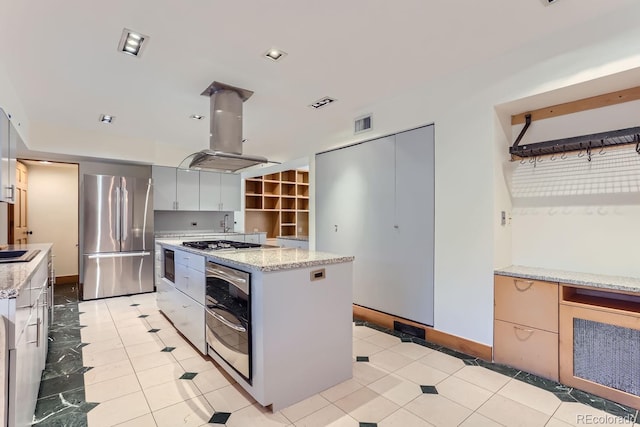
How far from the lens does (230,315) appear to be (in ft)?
7.39

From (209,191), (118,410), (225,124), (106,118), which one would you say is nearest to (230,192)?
(209,191)

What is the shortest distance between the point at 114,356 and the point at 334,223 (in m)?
2.76

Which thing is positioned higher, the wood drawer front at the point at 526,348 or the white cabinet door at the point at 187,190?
the white cabinet door at the point at 187,190

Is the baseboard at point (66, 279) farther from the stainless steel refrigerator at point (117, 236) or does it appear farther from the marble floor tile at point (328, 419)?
the marble floor tile at point (328, 419)

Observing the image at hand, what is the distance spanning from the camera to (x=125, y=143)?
5.00m

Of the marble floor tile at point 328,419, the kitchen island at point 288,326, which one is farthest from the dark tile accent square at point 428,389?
the marble floor tile at point 328,419

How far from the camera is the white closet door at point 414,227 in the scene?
10.3 ft

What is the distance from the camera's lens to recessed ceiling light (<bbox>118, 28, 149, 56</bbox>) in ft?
7.39

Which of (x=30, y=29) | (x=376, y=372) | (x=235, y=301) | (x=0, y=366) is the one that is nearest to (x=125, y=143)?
(x=30, y=29)

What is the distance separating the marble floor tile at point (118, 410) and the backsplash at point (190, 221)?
4.05 metres

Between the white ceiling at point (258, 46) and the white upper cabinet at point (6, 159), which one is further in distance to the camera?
the white upper cabinet at point (6, 159)

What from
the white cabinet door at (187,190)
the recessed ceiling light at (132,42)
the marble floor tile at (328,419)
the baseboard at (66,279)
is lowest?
the marble floor tile at (328,419)

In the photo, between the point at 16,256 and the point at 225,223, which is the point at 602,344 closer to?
the point at 16,256

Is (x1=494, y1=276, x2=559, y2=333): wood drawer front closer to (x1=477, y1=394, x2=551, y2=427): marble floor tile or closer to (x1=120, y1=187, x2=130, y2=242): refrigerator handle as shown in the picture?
(x1=477, y1=394, x2=551, y2=427): marble floor tile
